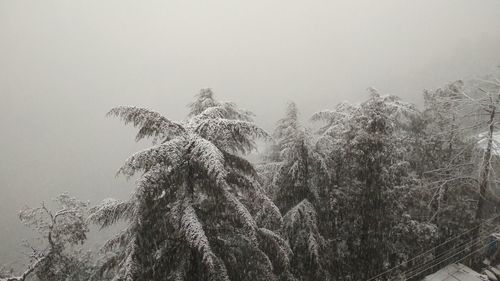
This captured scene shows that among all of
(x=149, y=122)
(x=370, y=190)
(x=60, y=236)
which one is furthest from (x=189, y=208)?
(x=60, y=236)

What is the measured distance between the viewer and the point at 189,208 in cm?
490

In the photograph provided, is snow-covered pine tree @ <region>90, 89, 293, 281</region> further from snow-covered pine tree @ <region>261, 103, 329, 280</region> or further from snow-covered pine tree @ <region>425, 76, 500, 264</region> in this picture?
snow-covered pine tree @ <region>425, 76, 500, 264</region>

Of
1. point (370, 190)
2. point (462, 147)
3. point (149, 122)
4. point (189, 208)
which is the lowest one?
point (370, 190)

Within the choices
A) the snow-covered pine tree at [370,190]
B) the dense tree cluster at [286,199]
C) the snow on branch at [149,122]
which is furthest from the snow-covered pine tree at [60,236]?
the snow-covered pine tree at [370,190]

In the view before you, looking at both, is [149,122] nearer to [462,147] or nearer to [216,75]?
[462,147]

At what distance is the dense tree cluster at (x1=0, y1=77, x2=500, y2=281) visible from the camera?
16.2 ft

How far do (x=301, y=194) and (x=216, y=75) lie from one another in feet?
433

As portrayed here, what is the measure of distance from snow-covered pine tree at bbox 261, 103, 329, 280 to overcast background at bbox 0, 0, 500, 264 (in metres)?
35.4

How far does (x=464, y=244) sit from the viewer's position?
1103 centimetres

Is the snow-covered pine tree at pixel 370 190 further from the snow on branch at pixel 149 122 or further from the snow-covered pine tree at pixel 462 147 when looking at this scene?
the snow on branch at pixel 149 122

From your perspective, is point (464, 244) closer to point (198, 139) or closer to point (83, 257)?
point (198, 139)

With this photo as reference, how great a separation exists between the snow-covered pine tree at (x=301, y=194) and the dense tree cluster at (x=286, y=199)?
37 mm

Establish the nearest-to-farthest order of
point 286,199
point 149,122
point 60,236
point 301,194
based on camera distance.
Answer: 1. point 149,122
2. point 301,194
3. point 286,199
4. point 60,236

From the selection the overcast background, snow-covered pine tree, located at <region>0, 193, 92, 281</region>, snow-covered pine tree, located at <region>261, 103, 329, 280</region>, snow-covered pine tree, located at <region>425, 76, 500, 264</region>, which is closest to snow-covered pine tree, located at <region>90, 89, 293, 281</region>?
snow-covered pine tree, located at <region>261, 103, 329, 280</region>
